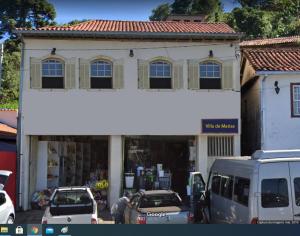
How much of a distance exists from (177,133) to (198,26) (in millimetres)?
5772

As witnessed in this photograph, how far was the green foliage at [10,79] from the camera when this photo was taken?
132 feet

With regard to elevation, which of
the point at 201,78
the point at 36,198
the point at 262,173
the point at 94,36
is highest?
the point at 94,36

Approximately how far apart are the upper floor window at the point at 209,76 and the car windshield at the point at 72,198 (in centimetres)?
899

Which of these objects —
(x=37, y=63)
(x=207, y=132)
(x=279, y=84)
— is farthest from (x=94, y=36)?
(x=279, y=84)

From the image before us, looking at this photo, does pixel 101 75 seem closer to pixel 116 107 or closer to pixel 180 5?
pixel 116 107

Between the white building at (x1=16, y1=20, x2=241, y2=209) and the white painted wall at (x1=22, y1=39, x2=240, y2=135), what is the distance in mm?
41

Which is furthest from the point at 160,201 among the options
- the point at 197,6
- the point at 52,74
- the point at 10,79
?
the point at 10,79

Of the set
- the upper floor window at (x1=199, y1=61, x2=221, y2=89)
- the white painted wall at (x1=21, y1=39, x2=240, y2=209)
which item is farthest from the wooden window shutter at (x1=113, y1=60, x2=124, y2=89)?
the upper floor window at (x1=199, y1=61, x2=221, y2=89)

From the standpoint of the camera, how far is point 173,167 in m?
23.2

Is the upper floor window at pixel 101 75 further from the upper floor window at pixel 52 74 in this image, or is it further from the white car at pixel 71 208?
the white car at pixel 71 208

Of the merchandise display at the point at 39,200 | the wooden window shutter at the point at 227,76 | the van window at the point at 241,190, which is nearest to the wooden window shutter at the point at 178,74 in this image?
the wooden window shutter at the point at 227,76

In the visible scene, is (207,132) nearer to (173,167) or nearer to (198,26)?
(173,167)

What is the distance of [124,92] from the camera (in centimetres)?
2108

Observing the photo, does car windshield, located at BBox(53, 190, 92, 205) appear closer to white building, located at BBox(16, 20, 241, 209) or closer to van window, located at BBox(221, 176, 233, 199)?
van window, located at BBox(221, 176, 233, 199)
